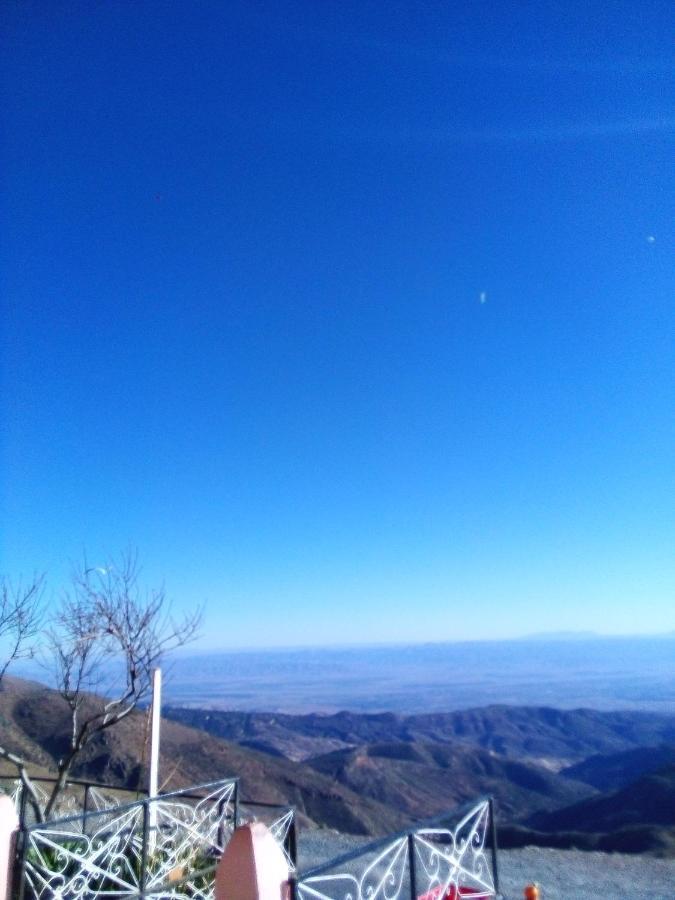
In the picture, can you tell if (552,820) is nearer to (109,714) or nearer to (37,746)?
(37,746)

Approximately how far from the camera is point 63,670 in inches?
457

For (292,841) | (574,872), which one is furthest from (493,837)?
(574,872)

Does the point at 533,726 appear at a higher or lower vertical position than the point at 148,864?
lower

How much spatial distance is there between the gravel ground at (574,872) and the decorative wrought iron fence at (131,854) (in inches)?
183

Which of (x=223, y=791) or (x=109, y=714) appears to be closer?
(x=223, y=791)

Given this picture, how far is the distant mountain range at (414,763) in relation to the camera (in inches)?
1187

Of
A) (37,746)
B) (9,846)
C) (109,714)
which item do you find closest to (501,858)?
(109,714)

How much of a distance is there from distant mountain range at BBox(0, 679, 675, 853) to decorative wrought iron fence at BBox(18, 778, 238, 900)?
2512mm

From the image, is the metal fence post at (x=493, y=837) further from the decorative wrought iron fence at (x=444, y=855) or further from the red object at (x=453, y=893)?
the red object at (x=453, y=893)

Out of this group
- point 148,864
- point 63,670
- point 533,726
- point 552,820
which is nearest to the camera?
point 148,864

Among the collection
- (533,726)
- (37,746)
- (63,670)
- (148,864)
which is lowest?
(533,726)

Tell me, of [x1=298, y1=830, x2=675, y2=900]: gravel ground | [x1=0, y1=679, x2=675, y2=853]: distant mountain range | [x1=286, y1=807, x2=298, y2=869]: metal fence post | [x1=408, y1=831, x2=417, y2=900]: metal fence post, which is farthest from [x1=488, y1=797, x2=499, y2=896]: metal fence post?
[x1=0, y1=679, x2=675, y2=853]: distant mountain range

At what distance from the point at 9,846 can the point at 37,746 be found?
27.1 meters

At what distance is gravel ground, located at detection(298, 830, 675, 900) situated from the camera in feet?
34.6
